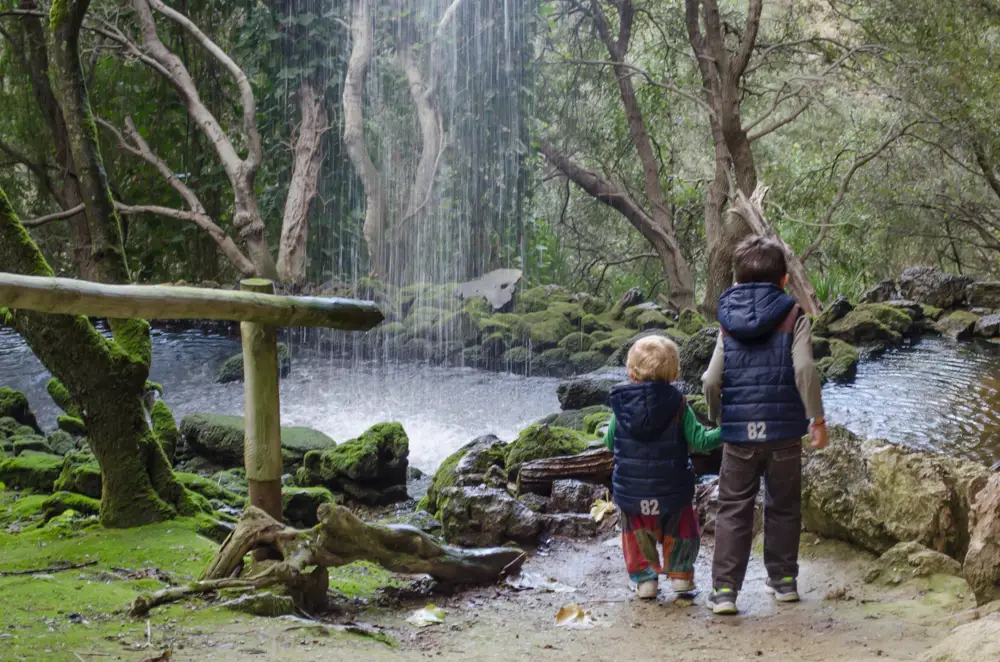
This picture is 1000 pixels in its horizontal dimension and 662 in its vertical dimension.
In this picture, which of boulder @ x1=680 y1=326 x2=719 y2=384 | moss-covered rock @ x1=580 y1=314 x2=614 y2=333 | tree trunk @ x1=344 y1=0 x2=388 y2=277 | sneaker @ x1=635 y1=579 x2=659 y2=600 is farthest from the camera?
tree trunk @ x1=344 y1=0 x2=388 y2=277

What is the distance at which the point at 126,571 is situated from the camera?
4094 mm

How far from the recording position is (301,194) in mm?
17547

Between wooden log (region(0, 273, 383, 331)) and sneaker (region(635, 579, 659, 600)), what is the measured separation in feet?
5.63

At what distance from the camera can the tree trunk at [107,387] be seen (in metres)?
4.54

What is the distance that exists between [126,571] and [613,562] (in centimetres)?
239

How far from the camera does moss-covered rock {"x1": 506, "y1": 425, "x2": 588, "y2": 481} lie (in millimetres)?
6715

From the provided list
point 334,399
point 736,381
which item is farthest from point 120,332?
point 334,399

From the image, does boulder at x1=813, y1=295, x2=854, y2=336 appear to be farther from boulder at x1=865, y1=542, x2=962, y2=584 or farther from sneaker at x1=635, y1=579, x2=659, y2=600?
sneaker at x1=635, y1=579, x2=659, y2=600

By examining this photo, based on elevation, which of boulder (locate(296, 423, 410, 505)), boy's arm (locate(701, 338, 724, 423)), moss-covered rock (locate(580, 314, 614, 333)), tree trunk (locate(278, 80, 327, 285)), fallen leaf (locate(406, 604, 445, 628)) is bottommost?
boulder (locate(296, 423, 410, 505))

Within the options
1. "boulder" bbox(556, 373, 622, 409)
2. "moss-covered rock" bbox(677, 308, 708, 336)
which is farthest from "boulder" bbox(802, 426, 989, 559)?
"moss-covered rock" bbox(677, 308, 708, 336)

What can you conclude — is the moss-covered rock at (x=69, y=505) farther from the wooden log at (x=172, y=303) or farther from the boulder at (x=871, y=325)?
the boulder at (x=871, y=325)

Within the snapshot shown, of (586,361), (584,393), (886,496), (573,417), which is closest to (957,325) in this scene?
(586,361)

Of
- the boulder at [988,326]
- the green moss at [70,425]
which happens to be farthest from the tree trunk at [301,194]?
the boulder at [988,326]

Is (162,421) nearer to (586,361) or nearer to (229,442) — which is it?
(229,442)
